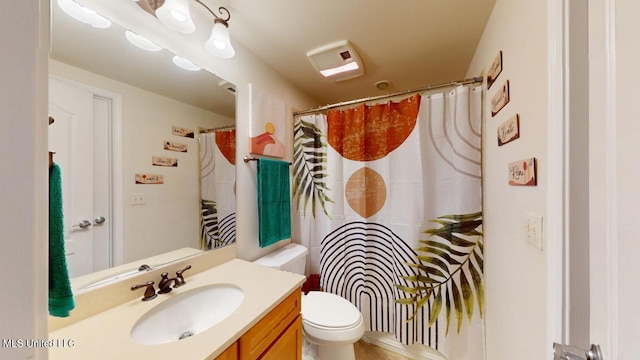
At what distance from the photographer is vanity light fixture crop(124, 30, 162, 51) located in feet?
3.07

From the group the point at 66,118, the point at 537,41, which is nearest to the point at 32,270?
the point at 66,118

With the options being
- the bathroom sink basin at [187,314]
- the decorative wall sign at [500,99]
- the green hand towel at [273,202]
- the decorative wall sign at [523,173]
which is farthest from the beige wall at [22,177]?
the decorative wall sign at [500,99]

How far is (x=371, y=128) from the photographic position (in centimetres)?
165

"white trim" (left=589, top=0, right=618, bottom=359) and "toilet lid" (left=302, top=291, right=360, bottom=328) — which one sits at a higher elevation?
"white trim" (left=589, top=0, right=618, bottom=359)

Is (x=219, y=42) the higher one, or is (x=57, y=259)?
(x=219, y=42)

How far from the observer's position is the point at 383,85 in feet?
6.54

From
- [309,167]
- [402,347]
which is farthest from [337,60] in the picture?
[402,347]

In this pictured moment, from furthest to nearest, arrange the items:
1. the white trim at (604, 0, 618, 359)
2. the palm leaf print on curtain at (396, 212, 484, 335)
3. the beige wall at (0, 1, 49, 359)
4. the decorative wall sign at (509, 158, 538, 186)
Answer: the palm leaf print on curtain at (396, 212, 484, 335), the decorative wall sign at (509, 158, 538, 186), the white trim at (604, 0, 618, 359), the beige wall at (0, 1, 49, 359)

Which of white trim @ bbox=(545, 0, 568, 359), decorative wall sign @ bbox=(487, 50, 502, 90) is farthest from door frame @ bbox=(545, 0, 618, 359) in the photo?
decorative wall sign @ bbox=(487, 50, 502, 90)

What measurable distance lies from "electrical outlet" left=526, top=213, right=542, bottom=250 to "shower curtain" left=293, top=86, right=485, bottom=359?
2.02ft

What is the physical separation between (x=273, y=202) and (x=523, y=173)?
1.40m

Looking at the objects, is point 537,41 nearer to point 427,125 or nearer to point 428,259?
point 427,125

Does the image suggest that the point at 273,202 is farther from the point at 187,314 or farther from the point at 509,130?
the point at 509,130

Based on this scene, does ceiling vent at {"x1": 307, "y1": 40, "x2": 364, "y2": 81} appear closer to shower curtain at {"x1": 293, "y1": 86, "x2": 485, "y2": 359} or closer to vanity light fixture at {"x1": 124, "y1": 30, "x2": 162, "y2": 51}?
shower curtain at {"x1": 293, "y1": 86, "x2": 485, "y2": 359}
